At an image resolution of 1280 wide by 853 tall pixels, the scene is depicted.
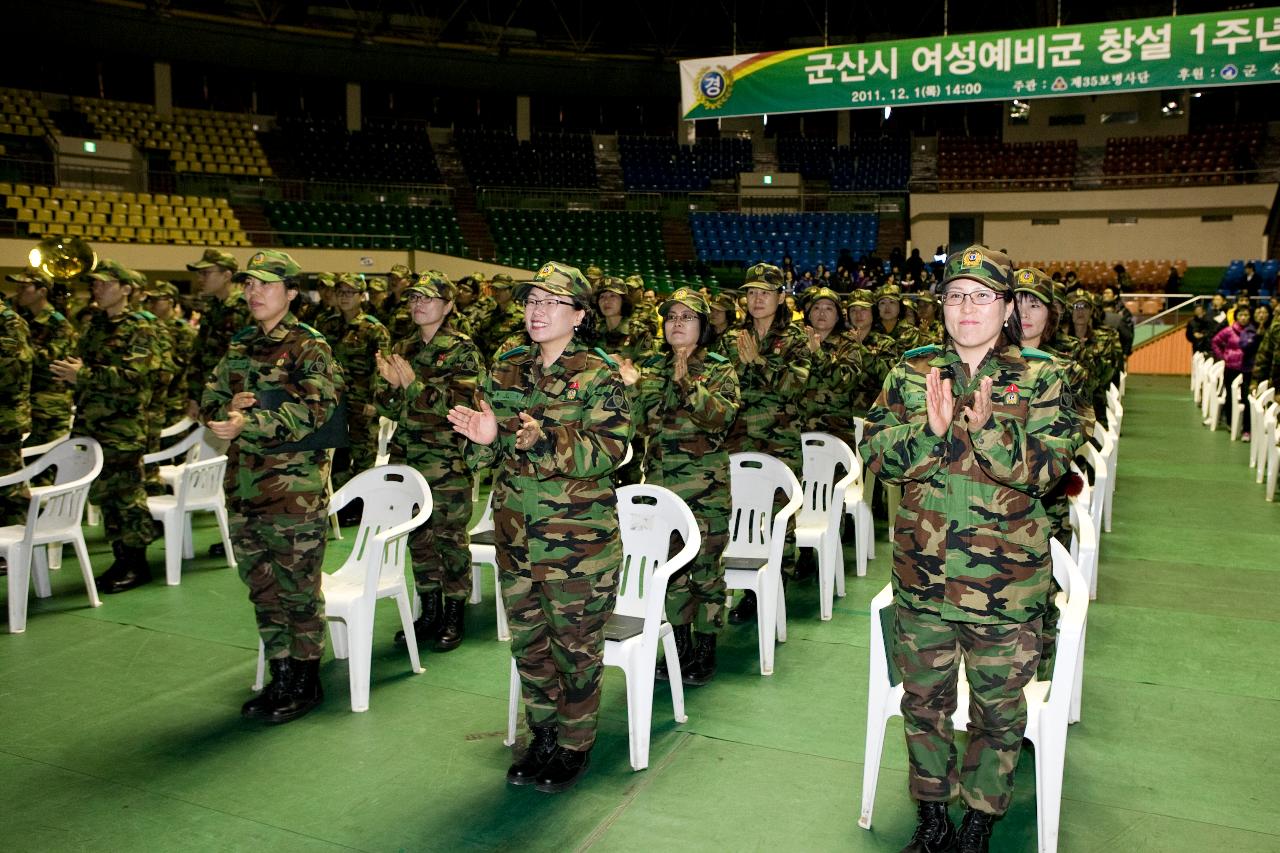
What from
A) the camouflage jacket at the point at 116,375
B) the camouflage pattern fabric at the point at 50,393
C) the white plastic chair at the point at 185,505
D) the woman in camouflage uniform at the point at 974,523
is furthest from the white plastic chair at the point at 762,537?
the camouflage pattern fabric at the point at 50,393

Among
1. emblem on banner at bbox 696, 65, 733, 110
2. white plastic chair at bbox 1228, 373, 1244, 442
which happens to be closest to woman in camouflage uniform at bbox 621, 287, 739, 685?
white plastic chair at bbox 1228, 373, 1244, 442

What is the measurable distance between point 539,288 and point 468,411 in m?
0.50

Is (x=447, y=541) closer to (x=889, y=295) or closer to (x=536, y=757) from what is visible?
(x=536, y=757)

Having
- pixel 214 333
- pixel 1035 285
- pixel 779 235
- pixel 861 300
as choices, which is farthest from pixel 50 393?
pixel 779 235

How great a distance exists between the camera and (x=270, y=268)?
13.7 feet

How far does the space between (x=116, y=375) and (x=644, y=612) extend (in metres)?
3.58

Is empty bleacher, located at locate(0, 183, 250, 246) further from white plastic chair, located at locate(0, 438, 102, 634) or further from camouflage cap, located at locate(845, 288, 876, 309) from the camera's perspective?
camouflage cap, located at locate(845, 288, 876, 309)

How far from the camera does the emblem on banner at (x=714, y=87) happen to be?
13.3 metres

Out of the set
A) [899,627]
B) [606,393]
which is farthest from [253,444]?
[899,627]

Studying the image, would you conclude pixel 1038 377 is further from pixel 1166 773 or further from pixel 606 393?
pixel 1166 773

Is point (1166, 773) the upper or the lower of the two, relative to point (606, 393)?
lower

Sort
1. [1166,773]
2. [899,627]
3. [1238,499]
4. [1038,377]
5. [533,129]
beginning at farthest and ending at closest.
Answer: [533,129] < [1238,499] < [1166,773] < [899,627] < [1038,377]

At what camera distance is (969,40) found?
1180 cm

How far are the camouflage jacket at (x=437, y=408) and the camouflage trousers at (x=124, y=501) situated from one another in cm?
199
